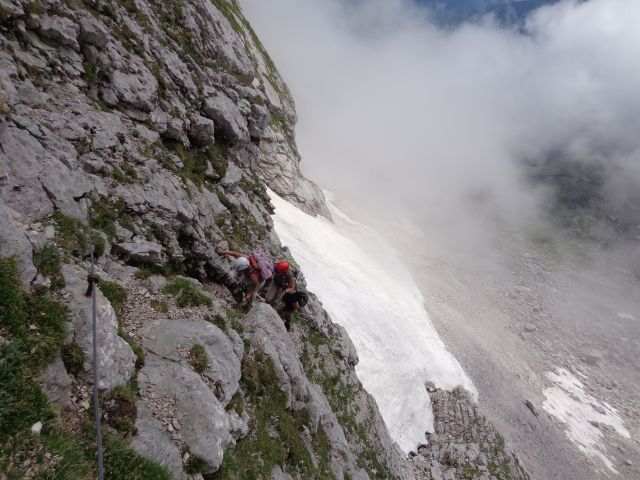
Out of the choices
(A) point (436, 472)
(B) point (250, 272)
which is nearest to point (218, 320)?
(B) point (250, 272)

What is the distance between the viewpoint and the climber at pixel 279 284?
52.4 feet

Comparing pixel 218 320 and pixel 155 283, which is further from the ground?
pixel 218 320

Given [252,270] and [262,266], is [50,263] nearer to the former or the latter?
[252,270]

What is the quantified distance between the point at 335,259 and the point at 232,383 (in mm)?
35880

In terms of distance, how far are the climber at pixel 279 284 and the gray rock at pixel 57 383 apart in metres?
9.92

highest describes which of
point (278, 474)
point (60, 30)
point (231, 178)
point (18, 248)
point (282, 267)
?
point (60, 30)

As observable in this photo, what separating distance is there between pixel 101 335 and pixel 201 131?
48.7 feet

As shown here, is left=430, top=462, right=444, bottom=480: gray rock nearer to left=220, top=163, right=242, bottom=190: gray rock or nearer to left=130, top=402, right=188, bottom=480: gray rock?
left=220, top=163, right=242, bottom=190: gray rock

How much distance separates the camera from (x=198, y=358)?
952 centimetres

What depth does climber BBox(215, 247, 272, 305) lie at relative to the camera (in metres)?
14.8

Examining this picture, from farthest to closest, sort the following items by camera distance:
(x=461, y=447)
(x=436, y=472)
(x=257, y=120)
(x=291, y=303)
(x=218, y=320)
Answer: (x=461, y=447) < (x=257, y=120) < (x=436, y=472) < (x=291, y=303) < (x=218, y=320)

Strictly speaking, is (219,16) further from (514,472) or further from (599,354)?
(599,354)

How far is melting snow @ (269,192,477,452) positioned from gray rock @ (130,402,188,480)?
83.0 feet

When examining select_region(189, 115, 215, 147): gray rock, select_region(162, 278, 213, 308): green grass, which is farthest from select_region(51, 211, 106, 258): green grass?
select_region(189, 115, 215, 147): gray rock
